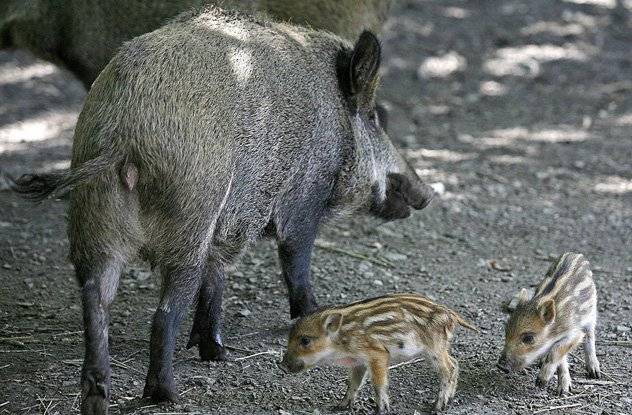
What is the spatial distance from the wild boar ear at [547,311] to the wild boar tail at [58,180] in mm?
1921

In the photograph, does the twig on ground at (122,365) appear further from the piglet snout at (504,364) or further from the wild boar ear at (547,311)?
the wild boar ear at (547,311)

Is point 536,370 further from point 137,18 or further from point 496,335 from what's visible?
point 137,18

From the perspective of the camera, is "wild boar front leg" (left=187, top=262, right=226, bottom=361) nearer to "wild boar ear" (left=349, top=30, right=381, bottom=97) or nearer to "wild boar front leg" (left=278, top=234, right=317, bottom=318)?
"wild boar front leg" (left=278, top=234, right=317, bottom=318)

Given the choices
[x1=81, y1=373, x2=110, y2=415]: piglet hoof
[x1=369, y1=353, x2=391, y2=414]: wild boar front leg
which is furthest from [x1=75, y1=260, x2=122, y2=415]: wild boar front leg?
[x1=369, y1=353, x2=391, y2=414]: wild boar front leg

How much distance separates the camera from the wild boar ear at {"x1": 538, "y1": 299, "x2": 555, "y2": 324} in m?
4.46

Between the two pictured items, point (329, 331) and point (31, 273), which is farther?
point (31, 273)

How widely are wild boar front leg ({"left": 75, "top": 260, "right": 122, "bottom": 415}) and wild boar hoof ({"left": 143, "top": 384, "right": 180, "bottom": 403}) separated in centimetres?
28

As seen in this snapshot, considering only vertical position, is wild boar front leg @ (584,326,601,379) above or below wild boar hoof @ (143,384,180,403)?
above

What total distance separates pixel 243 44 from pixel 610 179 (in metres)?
4.13

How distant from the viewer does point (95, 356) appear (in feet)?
13.1

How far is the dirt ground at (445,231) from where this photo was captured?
179 inches

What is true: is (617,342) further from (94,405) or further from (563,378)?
(94,405)

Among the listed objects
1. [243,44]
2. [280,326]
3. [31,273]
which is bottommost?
[31,273]

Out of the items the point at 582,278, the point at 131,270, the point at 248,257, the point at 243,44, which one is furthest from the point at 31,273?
the point at 582,278
